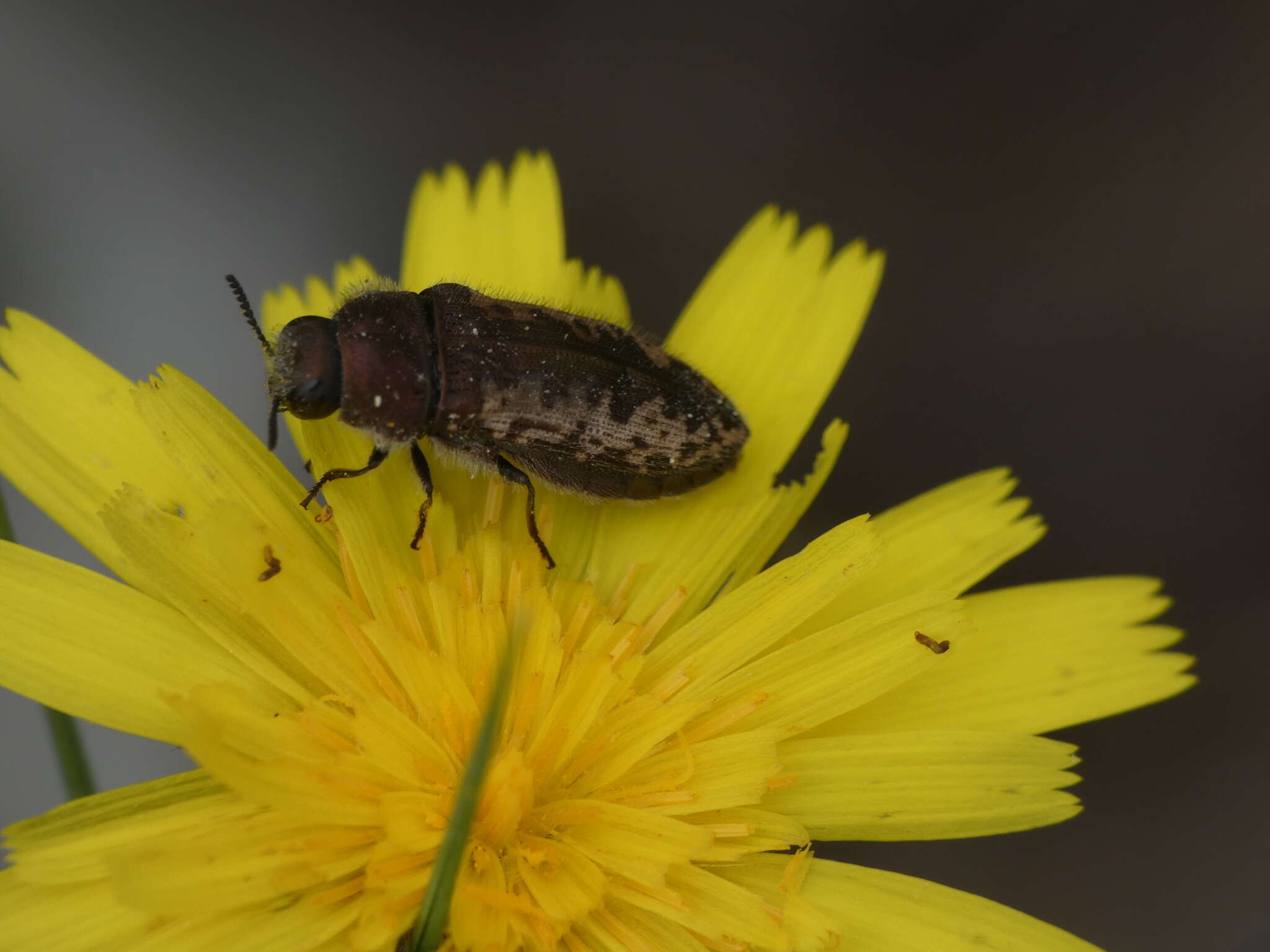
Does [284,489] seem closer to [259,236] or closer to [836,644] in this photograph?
[836,644]

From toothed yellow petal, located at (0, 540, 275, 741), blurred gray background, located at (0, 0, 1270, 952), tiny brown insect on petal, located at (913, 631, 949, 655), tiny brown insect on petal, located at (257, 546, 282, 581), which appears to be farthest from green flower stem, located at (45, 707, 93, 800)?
blurred gray background, located at (0, 0, 1270, 952)

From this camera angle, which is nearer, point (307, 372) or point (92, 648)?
point (92, 648)

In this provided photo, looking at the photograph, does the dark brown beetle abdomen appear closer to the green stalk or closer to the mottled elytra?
the mottled elytra

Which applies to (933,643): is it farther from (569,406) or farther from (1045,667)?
(569,406)

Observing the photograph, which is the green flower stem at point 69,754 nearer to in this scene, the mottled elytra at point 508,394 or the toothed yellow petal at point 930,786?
the mottled elytra at point 508,394

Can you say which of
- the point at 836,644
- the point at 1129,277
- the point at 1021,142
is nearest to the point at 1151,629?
the point at 836,644

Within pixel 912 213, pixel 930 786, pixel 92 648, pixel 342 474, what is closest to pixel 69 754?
pixel 92 648
